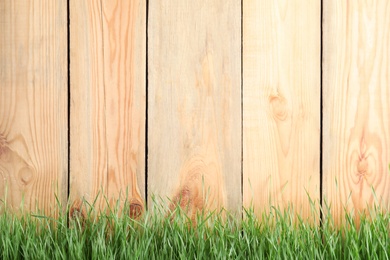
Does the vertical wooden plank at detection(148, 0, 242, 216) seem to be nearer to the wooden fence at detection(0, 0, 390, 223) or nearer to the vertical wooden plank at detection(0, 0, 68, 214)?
the wooden fence at detection(0, 0, 390, 223)

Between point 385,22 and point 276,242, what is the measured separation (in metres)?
0.59

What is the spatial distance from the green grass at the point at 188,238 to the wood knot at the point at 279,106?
0.23m

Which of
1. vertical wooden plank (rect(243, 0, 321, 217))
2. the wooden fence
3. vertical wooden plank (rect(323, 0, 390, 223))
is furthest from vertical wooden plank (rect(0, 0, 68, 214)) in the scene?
vertical wooden plank (rect(323, 0, 390, 223))

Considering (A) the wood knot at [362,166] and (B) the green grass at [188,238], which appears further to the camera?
(A) the wood knot at [362,166]

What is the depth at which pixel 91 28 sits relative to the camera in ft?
4.70

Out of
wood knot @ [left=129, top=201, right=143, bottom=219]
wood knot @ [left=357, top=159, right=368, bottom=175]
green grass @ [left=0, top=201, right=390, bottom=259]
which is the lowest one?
green grass @ [left=0, top=201, right=390, bottom=259]

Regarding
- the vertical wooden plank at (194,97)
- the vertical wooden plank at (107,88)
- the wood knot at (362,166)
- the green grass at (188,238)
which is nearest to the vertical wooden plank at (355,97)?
the wood knot at (362,166)

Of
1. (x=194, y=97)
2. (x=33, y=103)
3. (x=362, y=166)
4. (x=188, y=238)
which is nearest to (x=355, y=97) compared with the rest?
(x=362, y=166)

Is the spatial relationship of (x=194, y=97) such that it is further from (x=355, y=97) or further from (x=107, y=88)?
(x=355, y=97)

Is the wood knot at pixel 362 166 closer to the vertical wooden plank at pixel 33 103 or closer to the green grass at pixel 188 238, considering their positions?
the green grass at pixel 188 238

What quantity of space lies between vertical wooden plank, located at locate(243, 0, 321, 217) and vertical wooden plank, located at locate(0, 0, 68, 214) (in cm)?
45

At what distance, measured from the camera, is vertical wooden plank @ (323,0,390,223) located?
4.69 feet

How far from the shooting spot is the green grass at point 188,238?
130 centimetres

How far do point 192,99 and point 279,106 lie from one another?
213 mm
